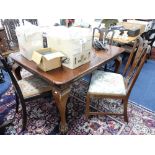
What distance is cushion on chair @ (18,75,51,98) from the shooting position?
150 centimetres

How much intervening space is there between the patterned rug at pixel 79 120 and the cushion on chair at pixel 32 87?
421 millimetres

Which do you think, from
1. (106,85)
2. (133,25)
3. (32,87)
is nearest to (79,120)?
(106,85)

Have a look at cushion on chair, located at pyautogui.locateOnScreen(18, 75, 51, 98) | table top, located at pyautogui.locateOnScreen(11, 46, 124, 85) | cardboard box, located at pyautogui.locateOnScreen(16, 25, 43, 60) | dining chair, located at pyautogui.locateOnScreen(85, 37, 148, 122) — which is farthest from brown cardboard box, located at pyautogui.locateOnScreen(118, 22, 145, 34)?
cushion on chair, located at pyautogui.locateOnScreen(18, 75, 51, 98)

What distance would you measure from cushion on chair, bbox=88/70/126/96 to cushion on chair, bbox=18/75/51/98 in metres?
0.49

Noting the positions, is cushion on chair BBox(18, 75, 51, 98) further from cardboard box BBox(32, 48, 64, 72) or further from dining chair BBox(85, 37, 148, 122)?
dining chair BBox(85, 37, 148, 122)

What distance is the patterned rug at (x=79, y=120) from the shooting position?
1.63m

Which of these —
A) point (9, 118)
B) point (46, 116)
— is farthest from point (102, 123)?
point (9, 118)

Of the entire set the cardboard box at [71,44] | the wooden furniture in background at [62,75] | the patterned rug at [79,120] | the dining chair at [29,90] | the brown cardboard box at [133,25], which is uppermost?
the cardboard box at [71,44]

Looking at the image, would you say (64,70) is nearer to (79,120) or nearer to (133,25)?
(79,120)

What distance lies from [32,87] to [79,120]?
2.20ft

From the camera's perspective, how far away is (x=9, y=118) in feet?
5.87


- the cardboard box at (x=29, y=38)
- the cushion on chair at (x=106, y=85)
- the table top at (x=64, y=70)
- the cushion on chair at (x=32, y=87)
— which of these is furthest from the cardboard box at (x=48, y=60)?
the cushion on chair at (x=106, y=85)

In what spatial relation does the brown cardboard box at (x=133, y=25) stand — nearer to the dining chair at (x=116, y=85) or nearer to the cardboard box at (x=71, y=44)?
the dining chair at (x=116, y=85)

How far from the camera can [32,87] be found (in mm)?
1562
